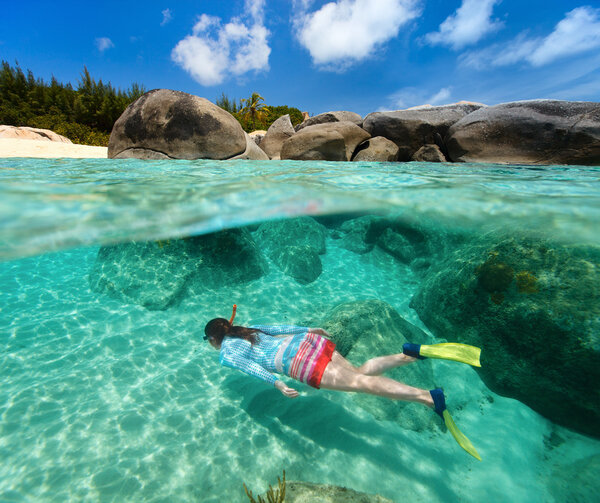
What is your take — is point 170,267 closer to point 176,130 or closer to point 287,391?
point 287,391

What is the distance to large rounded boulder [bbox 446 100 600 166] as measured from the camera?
9.25 meters

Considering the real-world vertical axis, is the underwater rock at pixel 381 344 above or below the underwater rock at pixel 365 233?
below

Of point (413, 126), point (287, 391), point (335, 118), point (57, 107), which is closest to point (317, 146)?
point (413, 126)

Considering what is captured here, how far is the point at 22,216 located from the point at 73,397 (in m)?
2.81

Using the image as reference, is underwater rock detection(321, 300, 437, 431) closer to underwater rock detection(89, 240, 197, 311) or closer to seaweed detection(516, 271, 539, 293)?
seaweed detection(516, 271, 539, 293)

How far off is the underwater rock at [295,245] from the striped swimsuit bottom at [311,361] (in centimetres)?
368

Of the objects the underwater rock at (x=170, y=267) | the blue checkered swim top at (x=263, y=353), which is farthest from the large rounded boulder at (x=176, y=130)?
the blue checkered swim top at (x=263, y=353)

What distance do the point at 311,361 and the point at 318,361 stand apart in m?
0.09

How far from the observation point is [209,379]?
4.37 m

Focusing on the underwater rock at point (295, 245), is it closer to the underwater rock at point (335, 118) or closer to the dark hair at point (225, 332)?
the dark hair at point (225, 332)

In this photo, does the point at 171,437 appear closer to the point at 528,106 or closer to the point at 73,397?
the point at 73,397

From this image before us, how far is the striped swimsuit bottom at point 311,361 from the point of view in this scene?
339cm

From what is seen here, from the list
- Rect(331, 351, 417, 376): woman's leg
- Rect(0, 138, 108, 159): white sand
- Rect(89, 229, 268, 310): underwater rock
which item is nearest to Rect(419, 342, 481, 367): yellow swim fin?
Rect(331, 351, 417, 376): woman's leg

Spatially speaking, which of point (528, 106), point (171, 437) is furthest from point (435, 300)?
point (528, 106)
